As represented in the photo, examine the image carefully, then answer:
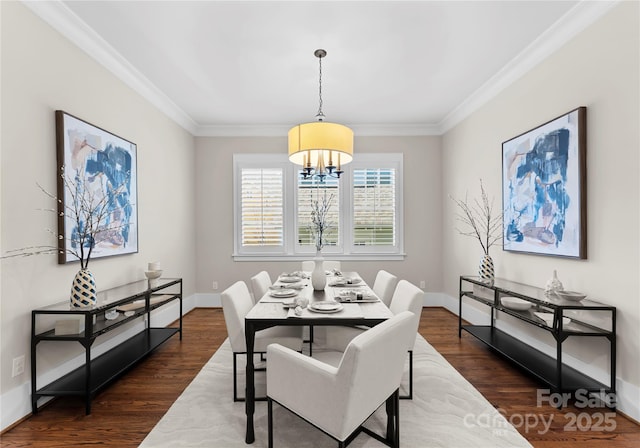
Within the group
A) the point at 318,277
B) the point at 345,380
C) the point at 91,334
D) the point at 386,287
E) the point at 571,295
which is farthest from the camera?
the point at 386,287

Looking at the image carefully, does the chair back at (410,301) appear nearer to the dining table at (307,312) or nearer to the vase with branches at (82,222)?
the dining table at (307,312)

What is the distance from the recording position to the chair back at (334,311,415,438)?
4.65 feet

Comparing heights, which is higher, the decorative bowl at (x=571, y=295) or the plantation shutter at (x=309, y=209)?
the plantation shutter at (x=309, y=209)

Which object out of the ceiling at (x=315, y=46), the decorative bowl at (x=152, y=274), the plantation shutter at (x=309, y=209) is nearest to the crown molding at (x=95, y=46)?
the ceiling at (x=315, y=46)

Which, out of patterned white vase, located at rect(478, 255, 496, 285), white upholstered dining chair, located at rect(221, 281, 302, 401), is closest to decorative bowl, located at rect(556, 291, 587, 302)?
patterned white vase, located at rect(478, 255, 496, 285)

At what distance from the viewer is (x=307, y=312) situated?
6.94ft

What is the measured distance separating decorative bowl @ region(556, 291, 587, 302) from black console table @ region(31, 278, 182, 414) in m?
3.38

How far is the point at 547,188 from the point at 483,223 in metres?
1.19

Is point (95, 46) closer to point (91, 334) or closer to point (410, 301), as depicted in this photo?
point (91, 334)

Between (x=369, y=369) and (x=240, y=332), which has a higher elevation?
(x=369, y=369)

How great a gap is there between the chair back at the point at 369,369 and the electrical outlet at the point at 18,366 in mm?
2168

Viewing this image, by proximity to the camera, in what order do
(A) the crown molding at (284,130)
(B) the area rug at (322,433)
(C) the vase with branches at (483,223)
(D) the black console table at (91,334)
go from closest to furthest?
(B) the area rug at (322,433) → (D) the black console table at (91,334) → (C) the vase with branches at (483,223) → (A) the crown molding at (284,130)

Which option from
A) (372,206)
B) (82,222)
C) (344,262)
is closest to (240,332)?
(82,222)

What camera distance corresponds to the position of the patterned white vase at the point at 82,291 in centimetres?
229
